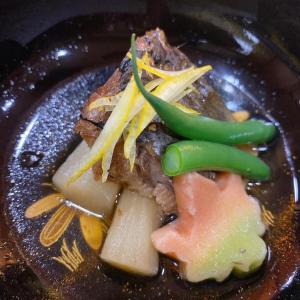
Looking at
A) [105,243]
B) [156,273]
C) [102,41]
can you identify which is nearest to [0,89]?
[102,41]

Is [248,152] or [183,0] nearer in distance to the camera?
[248,152]

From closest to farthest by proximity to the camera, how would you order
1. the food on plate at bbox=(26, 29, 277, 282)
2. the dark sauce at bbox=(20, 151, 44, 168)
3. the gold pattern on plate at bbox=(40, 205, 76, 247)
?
the food on plate at bbox=(26, 29, 277, 282) → the gold pattern on plate at bbox=(40, 205, 76, 247) → the dark sauce at bbox=(20, 151, 44, 168)

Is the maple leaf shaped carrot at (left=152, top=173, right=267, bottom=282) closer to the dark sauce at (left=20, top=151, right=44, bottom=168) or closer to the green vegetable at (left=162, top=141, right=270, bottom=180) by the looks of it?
the green vegetable at (left=162, top=141, right=270, bottom=180)

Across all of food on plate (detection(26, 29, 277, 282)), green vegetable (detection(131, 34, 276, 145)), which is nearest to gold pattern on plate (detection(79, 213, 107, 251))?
food on plate (detection(26, 29, 277, 282))

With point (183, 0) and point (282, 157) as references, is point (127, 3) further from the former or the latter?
point (282, 157)

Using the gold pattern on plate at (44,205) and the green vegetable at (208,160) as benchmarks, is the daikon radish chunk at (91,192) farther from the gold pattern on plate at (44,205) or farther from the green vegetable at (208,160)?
the green vegetable at (208,160)

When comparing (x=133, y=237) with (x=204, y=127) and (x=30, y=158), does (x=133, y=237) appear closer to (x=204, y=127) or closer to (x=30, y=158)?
(x=204, y=127)
